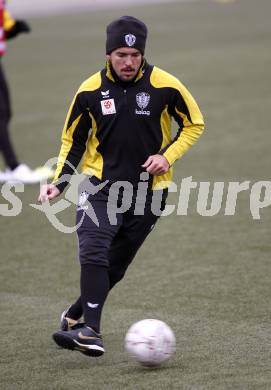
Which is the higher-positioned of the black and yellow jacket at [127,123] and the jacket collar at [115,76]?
the jacket collar at [115,76]

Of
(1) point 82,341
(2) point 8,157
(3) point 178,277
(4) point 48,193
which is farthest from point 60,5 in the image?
(1) point 82,341

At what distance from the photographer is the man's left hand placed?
5867 millimetres

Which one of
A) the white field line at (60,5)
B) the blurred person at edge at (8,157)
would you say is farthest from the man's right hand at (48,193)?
the white field line at (60,5)

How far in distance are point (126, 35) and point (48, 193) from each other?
1.00m

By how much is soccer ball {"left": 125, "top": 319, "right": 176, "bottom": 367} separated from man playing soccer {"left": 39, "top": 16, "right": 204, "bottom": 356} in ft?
0.91

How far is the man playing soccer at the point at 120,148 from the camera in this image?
5949 mm

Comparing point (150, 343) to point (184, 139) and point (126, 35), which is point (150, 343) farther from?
point (126, 35)

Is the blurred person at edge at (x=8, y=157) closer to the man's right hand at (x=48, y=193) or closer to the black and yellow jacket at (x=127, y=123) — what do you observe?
the black and yellow jacket at (x=127, y=123)

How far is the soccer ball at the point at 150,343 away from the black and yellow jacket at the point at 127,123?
3.08 feet

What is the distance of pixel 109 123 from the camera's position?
6.09m

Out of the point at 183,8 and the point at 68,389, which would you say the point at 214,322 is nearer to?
the point at 68,389

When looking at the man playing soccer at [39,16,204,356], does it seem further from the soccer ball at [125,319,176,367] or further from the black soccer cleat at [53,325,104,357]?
the soccer ball at [125,319,176,367]

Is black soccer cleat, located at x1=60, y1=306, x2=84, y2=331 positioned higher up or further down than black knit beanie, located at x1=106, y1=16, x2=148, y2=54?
further down

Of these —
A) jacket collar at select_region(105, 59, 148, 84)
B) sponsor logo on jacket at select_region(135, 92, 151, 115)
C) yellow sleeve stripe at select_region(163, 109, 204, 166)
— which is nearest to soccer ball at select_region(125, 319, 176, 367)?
yellow sleeve stripe at select_region(163, 109, 204, 166)
